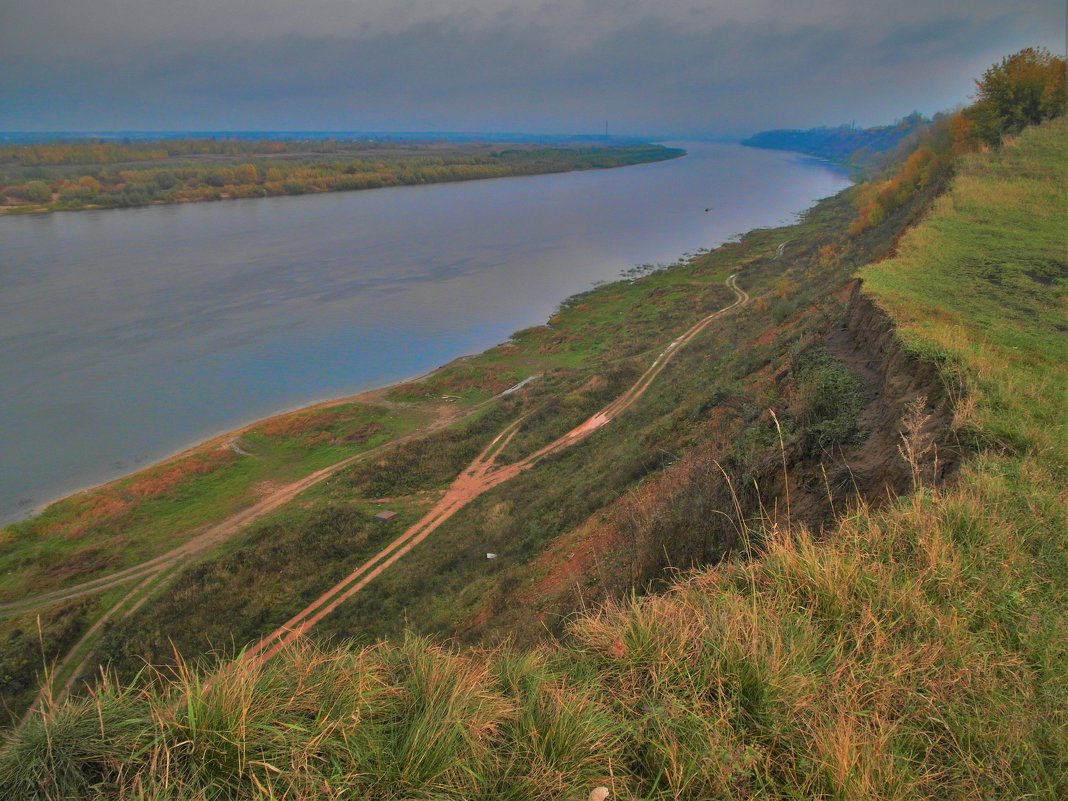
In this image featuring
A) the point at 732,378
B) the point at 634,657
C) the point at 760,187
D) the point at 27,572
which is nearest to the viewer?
the point at 634,657

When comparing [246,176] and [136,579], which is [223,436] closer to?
[136,579]

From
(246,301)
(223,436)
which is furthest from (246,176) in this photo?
(223,436)

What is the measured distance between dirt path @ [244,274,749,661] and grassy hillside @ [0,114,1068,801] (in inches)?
372

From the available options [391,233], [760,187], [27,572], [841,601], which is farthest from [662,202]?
[841,601]

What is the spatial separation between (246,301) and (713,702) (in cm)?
4697

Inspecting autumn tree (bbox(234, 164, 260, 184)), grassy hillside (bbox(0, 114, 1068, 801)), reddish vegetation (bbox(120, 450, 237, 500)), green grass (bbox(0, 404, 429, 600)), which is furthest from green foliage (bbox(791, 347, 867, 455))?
autumn tree (bbox(234, 164, 260, 184))

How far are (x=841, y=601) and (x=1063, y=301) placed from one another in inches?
389

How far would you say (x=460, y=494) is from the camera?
67.0 feet

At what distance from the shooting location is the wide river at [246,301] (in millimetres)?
27938

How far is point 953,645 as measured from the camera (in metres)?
3.12

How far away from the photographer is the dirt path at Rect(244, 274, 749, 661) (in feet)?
47.7

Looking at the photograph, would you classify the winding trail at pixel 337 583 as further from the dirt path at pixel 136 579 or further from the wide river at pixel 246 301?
the wide river at pixel 246 301

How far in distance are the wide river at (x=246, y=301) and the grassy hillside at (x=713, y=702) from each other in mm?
25498

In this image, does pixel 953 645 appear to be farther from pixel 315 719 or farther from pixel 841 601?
pixel 315 719
